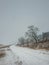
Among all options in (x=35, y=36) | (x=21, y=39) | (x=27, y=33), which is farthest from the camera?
(x=21, y=39)

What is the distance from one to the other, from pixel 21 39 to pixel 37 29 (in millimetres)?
75030

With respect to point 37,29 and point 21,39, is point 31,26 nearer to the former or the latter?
point 37,29

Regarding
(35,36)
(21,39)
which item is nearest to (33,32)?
(35,36)

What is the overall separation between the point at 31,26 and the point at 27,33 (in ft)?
14.5

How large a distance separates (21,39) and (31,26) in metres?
75.7

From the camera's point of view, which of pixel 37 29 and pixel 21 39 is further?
pixel 21 39

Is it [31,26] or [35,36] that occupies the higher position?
[31,26]

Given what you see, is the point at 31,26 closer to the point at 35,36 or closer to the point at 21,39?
the point at 35,36

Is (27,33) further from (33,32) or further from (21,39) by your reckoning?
(21,39)

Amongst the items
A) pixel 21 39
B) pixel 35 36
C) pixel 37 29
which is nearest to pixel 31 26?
pixel 37 29

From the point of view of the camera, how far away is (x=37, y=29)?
80.8 m

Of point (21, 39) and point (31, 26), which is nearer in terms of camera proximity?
point (31, 26)

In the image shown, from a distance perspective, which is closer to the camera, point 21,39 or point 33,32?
point 33,32

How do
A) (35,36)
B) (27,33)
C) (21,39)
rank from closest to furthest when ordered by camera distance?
1. (35,36)
2. (27,33)
3. (21,39)
